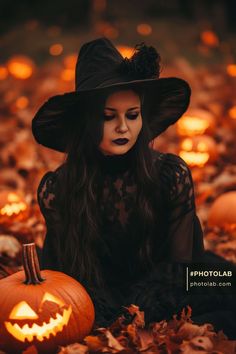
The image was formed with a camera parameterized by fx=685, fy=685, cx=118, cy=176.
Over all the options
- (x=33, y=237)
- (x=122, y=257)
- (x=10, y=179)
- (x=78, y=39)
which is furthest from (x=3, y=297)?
(x=78, y=39)

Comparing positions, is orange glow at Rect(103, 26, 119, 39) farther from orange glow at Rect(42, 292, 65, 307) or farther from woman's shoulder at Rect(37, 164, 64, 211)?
orange glow at Rect(42, 292, 65, 307)

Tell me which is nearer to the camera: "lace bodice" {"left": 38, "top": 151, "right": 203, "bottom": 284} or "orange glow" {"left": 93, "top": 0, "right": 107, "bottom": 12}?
"lace bodice" {"left": 38, "top": 151, "right": 203, "bottom": 284}

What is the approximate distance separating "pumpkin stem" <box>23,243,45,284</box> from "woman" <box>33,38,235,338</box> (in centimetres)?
42

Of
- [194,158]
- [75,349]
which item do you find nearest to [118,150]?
[75,349]

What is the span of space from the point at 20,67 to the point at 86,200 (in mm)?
7672

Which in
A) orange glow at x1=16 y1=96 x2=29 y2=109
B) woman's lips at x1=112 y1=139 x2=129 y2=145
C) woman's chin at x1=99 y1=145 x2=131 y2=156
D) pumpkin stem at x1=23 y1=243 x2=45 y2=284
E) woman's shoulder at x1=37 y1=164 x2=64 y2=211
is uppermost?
orange glow at x1=16 y1=96 x2=29 y2=109

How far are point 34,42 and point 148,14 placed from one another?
93.9 inches

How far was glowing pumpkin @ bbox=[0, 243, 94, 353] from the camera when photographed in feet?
10.9

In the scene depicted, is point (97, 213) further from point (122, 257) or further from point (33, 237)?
point (33, 237)

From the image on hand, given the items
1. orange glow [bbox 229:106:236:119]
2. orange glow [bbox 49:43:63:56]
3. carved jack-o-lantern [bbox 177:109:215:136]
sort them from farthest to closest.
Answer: orange glow [bbox 49:43:63:56]
orange glow [bbox 229:106:236:119]
carved jack-o-lantern [bbox 177:109:215:136]

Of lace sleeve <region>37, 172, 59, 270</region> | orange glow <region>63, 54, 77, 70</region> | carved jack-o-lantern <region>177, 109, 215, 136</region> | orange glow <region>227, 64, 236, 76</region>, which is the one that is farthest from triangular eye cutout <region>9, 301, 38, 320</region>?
orange glow <region>227, 64, 236, 76</region>

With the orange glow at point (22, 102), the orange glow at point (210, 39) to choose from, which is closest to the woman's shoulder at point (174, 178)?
the orange glow at point (22, 102)

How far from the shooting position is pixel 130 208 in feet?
12.4

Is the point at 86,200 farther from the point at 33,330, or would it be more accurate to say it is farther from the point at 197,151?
the point at 197,151
